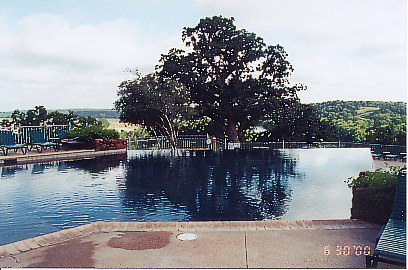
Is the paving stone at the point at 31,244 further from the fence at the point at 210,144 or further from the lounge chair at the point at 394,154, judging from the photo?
the fence at the point at 210,144

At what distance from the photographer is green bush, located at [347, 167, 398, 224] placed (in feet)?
15.0

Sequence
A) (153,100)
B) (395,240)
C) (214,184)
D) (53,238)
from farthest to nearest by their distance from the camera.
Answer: (153,100) < (214,184) < (53,238) < (395,240)

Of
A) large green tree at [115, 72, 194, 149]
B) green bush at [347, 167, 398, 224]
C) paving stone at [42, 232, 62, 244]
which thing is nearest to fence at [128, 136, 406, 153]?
large green tree at [115, 72, 194, 149]

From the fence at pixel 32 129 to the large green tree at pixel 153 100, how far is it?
2.13 metres

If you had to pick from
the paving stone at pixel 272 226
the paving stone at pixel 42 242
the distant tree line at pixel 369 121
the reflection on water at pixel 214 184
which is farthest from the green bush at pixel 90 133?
the paving stone at pixel 272 226

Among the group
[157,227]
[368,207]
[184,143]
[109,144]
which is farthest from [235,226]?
[184,143]

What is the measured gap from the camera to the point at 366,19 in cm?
579

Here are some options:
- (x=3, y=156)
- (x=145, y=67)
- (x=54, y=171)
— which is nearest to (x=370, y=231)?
(x=54, y=171)

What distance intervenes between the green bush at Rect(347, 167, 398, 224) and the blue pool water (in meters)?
1.05

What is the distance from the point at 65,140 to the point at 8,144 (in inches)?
72.6

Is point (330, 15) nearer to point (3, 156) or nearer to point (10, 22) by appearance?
point (10, 22)

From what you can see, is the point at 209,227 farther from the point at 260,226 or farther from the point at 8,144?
the point at 8,144

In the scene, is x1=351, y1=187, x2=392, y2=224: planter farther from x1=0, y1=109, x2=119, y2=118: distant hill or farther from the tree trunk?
the tree trunk
